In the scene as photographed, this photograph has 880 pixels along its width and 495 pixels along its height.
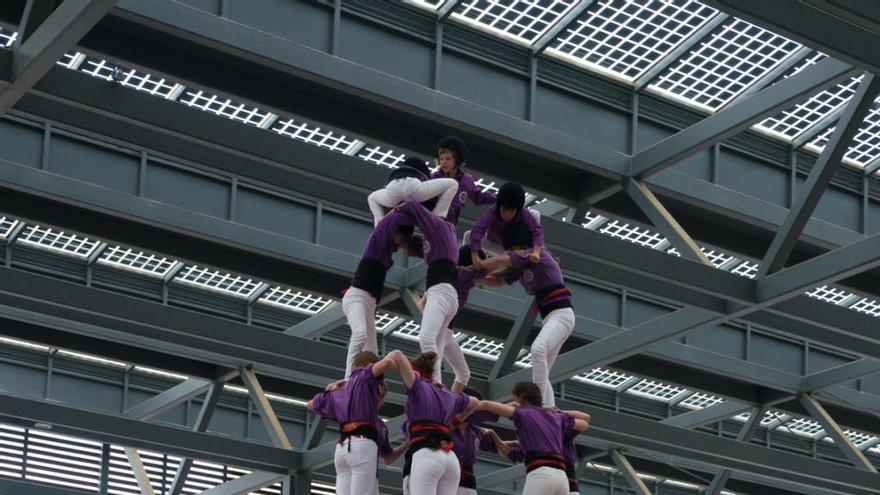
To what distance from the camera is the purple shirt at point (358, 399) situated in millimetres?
16266

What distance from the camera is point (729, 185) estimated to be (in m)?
27.0

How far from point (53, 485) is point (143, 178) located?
11.4 m

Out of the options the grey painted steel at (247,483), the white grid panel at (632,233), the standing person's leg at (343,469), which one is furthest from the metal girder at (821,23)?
the grey painted steel at (247,483)

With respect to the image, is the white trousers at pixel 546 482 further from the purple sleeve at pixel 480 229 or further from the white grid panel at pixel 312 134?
the white grid panel at pixel 312 134

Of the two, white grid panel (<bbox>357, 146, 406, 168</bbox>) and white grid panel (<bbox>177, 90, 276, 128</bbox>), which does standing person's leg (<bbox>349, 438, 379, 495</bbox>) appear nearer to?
white grid panel (<bbox>177, 90, 276, 128</bbox>)

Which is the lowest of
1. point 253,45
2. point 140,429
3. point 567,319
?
point 567,319

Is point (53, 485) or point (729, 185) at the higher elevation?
point (729, 185)

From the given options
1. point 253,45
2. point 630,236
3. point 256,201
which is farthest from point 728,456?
point 253,45

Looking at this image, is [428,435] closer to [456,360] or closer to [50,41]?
[456,360]

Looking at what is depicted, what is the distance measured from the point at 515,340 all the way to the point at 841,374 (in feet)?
29.6

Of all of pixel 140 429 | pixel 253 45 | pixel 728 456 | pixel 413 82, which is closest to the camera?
pixel 253 45

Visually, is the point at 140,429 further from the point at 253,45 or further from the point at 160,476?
the point at 253,45

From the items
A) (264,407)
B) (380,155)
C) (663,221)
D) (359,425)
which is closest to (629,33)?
(663,221)

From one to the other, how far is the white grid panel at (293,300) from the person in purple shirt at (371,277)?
1408 centimetres
